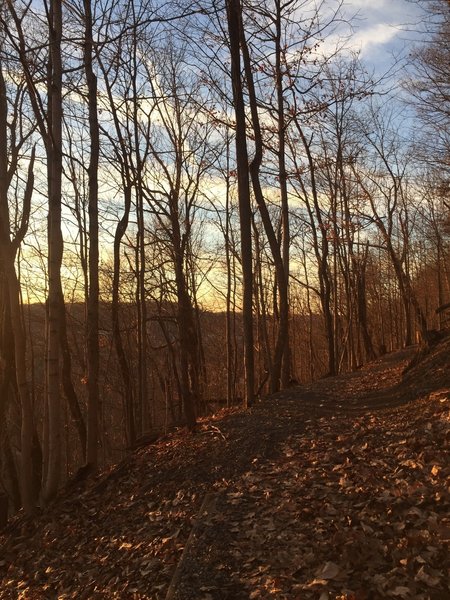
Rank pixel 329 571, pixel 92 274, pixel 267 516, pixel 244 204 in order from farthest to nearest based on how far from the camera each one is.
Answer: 1. pixel 244 204
2. pixel 92 274
3. pixel 267 516
4. pixel 329 571

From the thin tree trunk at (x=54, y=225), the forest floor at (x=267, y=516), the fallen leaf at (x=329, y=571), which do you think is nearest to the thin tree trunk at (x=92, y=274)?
the forest floor at (x=267, y=516)

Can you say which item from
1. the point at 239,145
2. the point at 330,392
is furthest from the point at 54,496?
Answer: the point at 239,145

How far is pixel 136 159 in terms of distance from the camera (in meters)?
13.4

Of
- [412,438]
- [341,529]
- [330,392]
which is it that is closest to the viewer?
[341,529]

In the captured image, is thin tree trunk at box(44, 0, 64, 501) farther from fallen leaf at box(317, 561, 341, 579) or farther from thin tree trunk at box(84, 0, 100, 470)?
fallen leaf at box(317, 561, 341, 579)

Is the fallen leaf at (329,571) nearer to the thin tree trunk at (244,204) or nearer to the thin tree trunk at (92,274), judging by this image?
the thin tree trunk at (92,274)

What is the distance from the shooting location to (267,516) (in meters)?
5.01

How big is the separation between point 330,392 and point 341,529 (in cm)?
733

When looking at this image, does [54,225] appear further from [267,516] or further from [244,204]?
[267,516]

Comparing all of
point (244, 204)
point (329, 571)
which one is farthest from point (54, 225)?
point (329, 571)

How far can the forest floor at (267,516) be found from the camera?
3895mm

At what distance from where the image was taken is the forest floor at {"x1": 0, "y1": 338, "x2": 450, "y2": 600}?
3.89 meters

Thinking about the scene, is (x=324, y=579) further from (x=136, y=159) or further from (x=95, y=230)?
(x=136, y=159)

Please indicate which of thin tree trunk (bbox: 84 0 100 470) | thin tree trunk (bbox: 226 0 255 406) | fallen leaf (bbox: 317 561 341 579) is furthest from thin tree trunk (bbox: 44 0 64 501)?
fallen leaf (bbox: 317 561 341 579)
